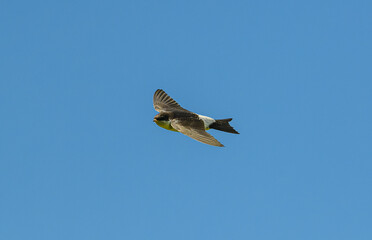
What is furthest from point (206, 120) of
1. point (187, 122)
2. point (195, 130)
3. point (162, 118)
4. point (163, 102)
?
point (163, 102)

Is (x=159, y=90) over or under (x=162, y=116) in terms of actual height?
over

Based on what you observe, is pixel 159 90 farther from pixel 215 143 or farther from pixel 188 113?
pixel 215 143

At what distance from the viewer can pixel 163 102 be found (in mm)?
17375

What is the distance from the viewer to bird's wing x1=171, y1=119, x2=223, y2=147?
11938 millimetres

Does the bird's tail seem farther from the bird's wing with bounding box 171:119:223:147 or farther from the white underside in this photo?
the bird's wing with bounding box 171:119:223:147

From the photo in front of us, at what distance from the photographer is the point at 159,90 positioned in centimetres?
1769

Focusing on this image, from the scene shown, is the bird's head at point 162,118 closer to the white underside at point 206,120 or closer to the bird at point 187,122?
the bird at point 187,122

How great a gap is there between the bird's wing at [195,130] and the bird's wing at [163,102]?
7.19ft

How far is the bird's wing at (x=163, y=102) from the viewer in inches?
665

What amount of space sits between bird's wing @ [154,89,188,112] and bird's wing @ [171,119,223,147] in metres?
2.19

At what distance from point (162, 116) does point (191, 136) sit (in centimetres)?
259

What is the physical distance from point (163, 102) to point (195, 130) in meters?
4.14

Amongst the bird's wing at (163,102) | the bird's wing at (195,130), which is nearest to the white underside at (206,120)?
the bird's wing at (195,130)

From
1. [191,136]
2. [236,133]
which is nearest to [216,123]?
[236,133]
